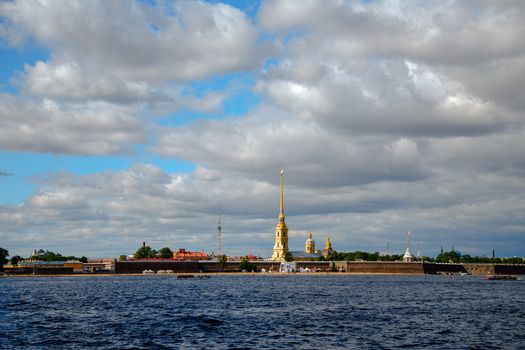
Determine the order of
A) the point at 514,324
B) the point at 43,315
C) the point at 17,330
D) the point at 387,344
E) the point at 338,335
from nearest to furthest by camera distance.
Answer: the point at 387,344 → the point at 338,335 → the point at 17,330 → the point at 514,324 → the point at 43,315

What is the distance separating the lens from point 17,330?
55.3 meters

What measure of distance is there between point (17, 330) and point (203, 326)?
14.7 metres

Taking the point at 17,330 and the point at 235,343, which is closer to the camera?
the point at 235,343

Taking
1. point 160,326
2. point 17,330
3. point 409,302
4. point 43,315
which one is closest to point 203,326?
point 160,326

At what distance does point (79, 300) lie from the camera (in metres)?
90.9

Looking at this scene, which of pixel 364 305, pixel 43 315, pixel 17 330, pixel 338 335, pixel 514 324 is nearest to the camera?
pixel 338 335

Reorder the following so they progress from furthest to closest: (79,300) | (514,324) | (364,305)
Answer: (79,300) → (364,305) → (514,324)

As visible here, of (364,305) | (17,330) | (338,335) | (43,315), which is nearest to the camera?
(338,335)

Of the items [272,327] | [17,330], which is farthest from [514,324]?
[17,330]

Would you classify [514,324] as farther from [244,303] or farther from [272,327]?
[244,303]

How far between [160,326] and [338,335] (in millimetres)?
15368

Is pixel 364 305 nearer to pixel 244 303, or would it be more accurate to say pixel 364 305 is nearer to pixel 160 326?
pixel 244 303

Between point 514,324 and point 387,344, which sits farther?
point 514,324

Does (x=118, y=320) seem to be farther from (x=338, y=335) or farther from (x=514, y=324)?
(x=514, y=324)
